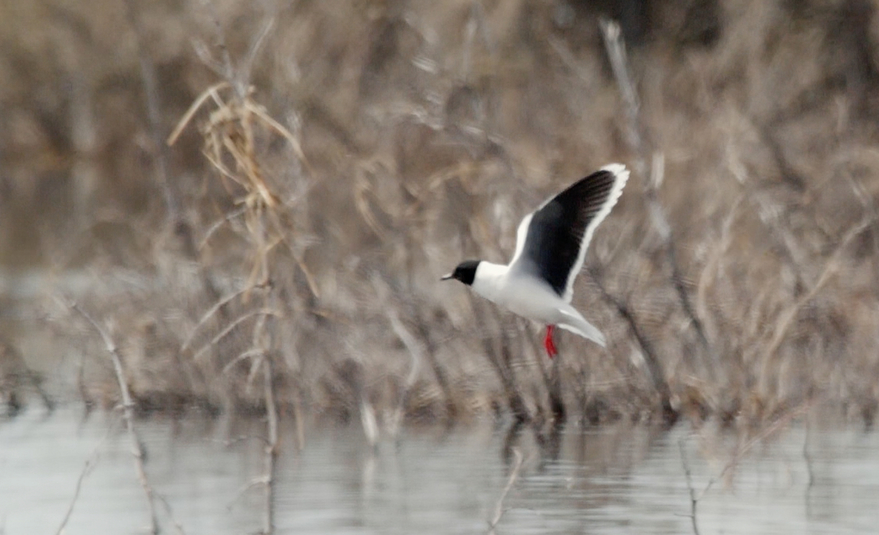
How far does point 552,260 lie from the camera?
28.8 feet

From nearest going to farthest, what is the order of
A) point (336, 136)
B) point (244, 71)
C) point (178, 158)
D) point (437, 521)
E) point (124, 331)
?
1. point (244, 71)
2. point (437, 521)
3. point (124, 331)
4. point (336, 136)
5. point (178, 158)

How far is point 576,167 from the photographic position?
12453mm

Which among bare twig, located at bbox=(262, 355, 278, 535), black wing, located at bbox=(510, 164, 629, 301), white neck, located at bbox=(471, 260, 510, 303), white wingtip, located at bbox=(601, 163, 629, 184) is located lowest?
bare twig, located at bbox=(262, 355, 278, 535)

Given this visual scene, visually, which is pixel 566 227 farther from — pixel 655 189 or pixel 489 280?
pixel 655 189

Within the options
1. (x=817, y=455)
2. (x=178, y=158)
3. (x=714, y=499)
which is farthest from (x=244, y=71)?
(x=178, y=158)

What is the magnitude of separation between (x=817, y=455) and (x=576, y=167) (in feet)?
9.62

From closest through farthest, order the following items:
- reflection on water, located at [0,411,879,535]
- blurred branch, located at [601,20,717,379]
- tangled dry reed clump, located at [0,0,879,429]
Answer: reflection on water, located at [0,411,879,535]
blurred branch, located at [601,20,717,379]
tangled dry reed clump, located at [0,0,879,429]

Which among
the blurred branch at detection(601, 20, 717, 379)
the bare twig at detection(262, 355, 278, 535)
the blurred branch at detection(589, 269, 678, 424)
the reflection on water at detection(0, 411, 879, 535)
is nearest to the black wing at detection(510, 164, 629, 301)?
the reflection on water at detection(0, 411, 879, 535)

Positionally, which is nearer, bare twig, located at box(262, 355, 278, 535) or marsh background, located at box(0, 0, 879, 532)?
bare twig, located at box(262, 355, 278, 535)

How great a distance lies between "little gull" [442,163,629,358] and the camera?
8.41m

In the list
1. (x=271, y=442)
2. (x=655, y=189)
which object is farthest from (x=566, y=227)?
(x=271, y=442)

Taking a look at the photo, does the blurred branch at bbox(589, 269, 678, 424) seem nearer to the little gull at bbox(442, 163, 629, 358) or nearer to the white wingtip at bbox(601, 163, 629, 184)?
the little gull at bbox(442, 163, 629, 358)

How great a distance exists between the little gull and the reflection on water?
0.84 m

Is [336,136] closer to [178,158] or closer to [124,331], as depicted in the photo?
[124,331]
